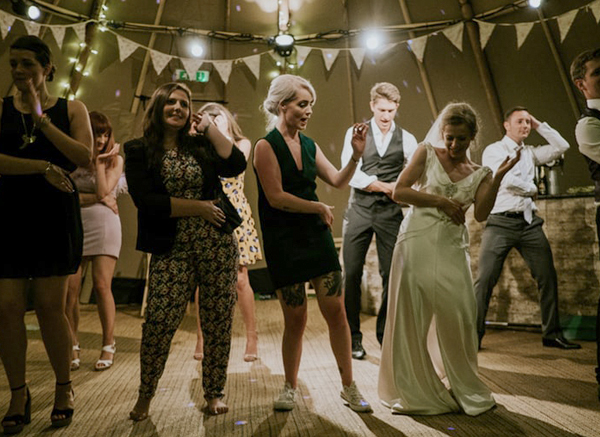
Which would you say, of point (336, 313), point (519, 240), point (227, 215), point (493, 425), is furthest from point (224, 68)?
point (493, 425)

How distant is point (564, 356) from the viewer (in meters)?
3.04

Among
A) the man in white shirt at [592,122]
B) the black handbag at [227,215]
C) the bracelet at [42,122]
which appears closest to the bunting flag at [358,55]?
the man in white shirt at [592,122]

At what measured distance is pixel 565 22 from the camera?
15.2ft

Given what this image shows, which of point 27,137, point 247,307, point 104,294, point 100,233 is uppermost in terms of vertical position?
point 27,137

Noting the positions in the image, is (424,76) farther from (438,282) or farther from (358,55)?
(438,282)

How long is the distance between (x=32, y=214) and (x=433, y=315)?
1660 mm

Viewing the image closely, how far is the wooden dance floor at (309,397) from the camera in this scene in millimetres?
1893

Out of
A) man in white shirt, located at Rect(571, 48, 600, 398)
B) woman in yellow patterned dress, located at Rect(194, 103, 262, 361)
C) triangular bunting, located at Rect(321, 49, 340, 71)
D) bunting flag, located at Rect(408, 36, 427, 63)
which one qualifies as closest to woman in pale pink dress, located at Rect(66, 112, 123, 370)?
woman in yellow patterned dress, located at Rect(194, 103, 262, 361)

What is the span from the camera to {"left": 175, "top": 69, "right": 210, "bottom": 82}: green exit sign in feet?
19.0

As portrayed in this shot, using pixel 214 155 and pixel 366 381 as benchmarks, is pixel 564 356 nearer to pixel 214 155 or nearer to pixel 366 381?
pixel 366 381

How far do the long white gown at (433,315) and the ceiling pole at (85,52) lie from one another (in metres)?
4.29

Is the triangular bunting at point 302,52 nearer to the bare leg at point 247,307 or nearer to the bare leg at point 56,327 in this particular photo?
the bare leg at point 247,307

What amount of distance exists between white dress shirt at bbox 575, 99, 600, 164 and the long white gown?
0.49 m

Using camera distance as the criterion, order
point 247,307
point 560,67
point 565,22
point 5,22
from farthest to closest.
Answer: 1. point 560,67
2. point 565,22
3. point 5,22
4. point 247,307
